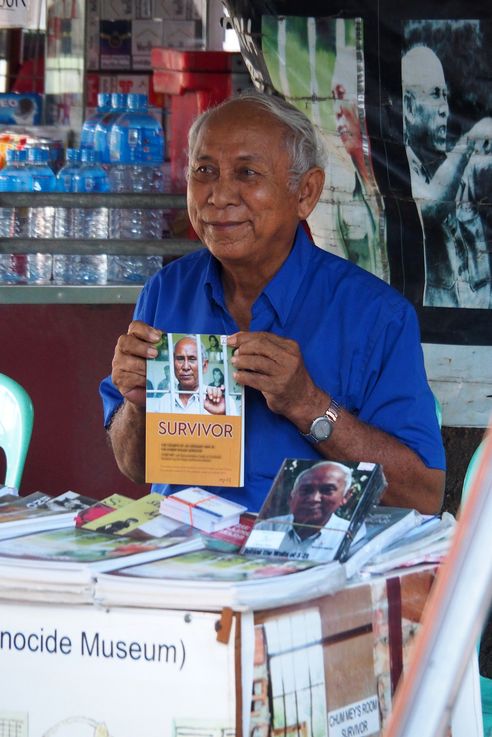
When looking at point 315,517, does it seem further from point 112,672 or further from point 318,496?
point 112,672

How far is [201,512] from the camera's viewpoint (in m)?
1.71

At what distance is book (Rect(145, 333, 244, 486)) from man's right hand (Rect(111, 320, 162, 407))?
0.13 ft

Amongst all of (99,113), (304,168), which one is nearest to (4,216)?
(99,113)

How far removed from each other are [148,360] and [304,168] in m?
0.61

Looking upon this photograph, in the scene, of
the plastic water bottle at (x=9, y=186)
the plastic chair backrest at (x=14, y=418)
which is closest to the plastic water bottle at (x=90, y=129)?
the plastic water bottle at (x=9, y=186)

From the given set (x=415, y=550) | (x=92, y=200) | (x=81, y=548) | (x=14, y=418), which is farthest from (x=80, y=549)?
(x=92, y=200)

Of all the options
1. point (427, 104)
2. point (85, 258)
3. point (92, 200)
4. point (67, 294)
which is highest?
point (427, 104)

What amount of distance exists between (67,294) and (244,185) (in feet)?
5.87

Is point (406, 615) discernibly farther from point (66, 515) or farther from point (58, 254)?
point (58, 254)

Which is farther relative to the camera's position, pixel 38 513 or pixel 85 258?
pixel 85 258

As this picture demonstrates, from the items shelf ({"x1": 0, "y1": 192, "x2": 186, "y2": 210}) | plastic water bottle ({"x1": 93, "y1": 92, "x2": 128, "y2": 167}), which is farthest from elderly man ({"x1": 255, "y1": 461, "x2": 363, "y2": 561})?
plastic water bottle ({"x1": 93, "y1": 92, "x2": 128, "y2": 167})

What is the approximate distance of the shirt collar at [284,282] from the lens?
7.97ft

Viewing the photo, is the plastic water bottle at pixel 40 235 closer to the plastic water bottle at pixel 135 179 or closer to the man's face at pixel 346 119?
the plastic water bottle at pixel 135 179

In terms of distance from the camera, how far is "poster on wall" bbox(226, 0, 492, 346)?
3262 mm
